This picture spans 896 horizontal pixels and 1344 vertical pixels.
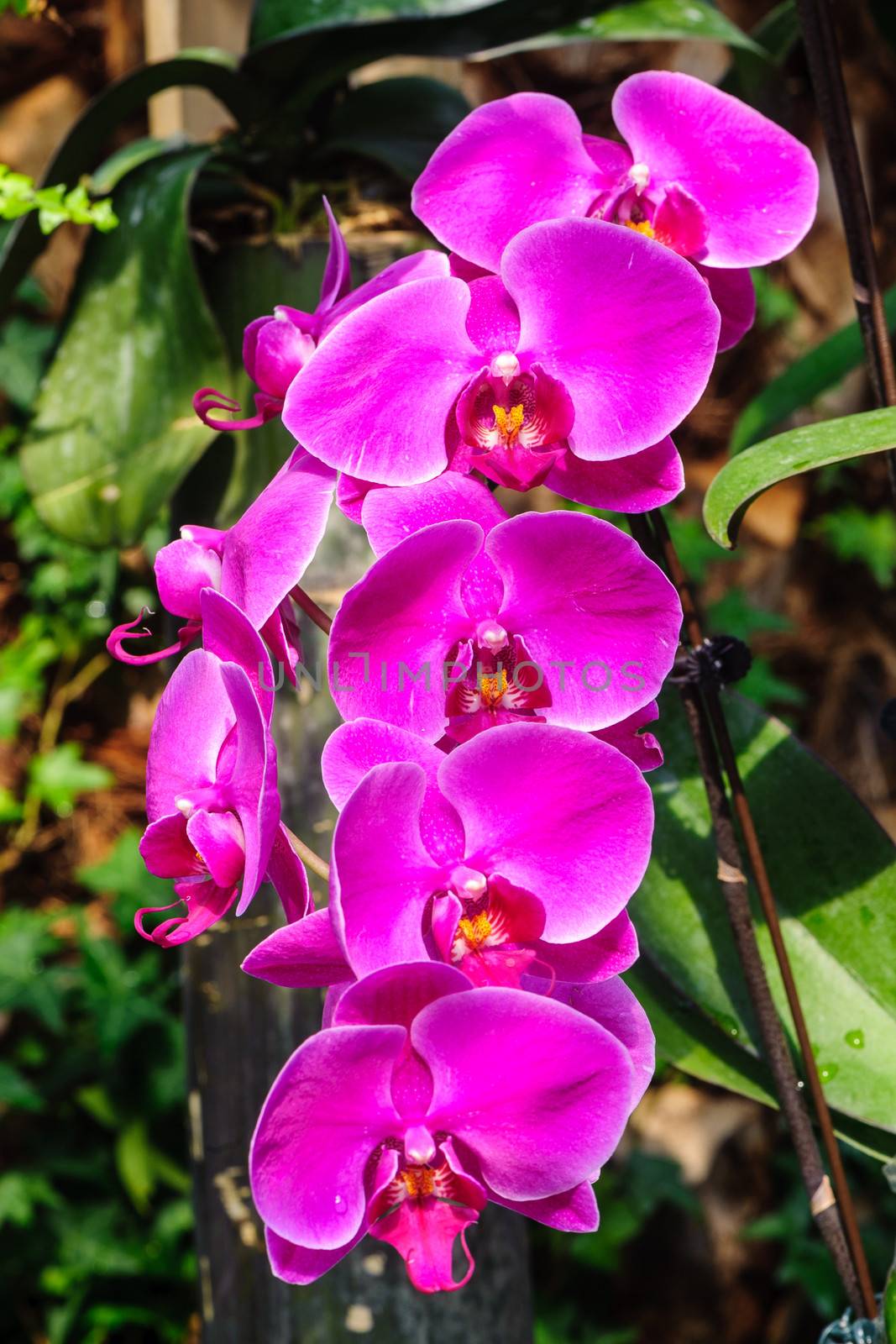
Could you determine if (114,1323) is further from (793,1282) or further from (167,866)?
(167,866)

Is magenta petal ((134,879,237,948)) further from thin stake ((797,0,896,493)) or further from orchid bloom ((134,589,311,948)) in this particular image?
thin stake ((797,0,896,493))

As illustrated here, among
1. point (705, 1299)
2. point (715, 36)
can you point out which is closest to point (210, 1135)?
point (715, 36)

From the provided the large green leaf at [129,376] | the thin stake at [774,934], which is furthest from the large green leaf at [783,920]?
the large green leaf at [129,376]

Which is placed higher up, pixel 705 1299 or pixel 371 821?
pixel 371 821

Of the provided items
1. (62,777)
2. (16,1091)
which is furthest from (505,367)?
(62,777)

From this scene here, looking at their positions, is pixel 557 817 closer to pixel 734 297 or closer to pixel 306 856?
pixel 306 856

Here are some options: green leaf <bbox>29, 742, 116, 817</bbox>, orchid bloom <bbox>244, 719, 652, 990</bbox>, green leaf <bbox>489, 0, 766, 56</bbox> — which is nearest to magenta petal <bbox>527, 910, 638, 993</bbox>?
orchid bloom <bbox>244, 719, 652, 990</bbox>
